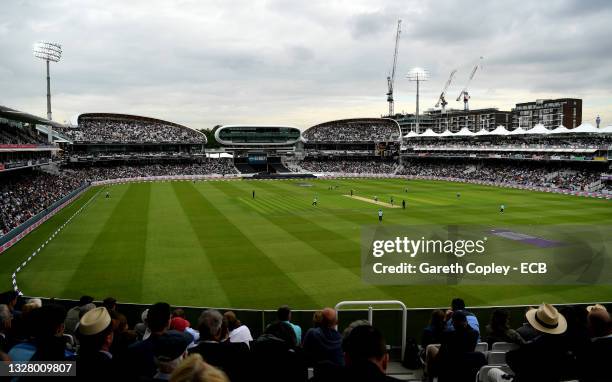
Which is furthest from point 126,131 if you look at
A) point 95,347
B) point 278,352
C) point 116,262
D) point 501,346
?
point 278,352

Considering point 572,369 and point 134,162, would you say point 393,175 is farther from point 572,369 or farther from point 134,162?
point 572,369

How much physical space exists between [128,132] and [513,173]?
8157cm

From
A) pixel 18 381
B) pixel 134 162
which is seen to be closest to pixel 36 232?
pixel 18 381

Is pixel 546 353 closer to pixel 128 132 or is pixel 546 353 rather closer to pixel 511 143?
pixel 511 143

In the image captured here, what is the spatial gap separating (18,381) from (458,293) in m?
17.4

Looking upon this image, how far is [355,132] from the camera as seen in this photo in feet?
432

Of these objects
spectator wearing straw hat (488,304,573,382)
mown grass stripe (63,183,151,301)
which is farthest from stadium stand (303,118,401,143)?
spectator wearing straw hat (488,304,573,382)

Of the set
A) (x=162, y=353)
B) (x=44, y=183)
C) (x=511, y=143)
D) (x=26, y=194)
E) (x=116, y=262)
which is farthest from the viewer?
(x=511, y=143)

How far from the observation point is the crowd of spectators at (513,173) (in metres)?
62.5

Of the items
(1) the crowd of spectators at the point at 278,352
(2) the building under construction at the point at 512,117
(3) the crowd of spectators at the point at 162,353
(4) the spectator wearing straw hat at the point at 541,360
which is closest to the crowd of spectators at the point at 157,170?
(1) the crowd of spectators at the point at 278,352

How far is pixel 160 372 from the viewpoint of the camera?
4363 millimetres

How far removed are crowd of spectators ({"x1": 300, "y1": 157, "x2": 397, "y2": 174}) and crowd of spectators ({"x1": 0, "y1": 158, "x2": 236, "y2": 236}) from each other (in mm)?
19890

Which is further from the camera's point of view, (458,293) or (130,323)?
(458,293)

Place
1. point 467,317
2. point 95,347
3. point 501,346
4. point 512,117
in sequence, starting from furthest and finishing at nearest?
1. point 512,117
2. point 467,317
3. point 501,346
4. point 95,347
